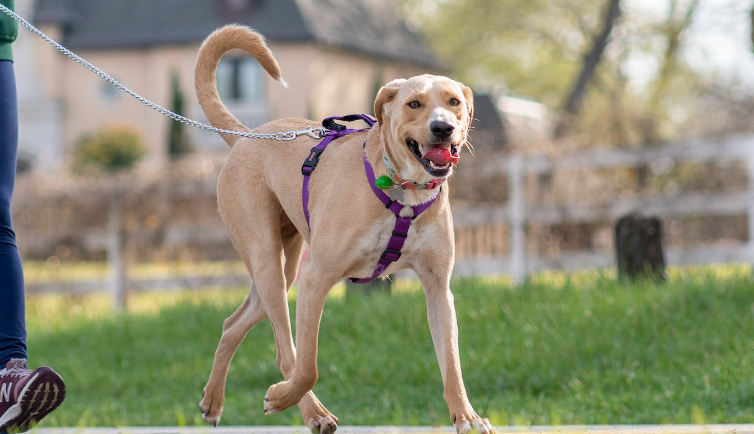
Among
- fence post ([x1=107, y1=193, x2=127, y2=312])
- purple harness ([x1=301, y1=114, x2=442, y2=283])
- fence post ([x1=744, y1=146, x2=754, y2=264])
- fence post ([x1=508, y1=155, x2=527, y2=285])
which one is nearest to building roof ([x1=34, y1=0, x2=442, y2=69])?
fence post ([x1=107, y1=193, x2=127, y2=312])

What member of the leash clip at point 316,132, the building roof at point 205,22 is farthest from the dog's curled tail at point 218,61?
the building roof at point 205,22

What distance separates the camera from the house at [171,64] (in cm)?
3180

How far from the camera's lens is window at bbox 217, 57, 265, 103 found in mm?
32062

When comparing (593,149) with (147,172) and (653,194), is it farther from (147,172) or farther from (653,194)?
(147,172)

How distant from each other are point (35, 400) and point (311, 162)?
1.52 metres

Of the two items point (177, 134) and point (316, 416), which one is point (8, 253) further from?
point (177, 134)

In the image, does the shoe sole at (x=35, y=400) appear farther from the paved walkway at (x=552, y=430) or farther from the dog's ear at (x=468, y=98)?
the dog's ear at (x=468, y=98)

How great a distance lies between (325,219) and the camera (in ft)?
13.4

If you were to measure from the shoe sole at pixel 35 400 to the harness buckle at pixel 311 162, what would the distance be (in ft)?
4.45

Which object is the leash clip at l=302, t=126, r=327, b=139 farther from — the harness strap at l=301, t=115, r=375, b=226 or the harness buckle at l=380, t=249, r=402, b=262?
the harness buckle at l=380, t=249, r=402, b=262

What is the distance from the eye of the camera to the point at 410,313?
788 cm

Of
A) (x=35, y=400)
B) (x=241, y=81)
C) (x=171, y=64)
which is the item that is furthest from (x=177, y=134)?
(x=35, y=400)

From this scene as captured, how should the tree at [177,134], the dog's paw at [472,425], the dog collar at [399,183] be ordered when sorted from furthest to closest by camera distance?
the tree at [177,134] → the dog collar at [399,183] → the dog's paw at [472,425]

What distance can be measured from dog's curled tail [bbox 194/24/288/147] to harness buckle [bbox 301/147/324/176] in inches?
19.7
